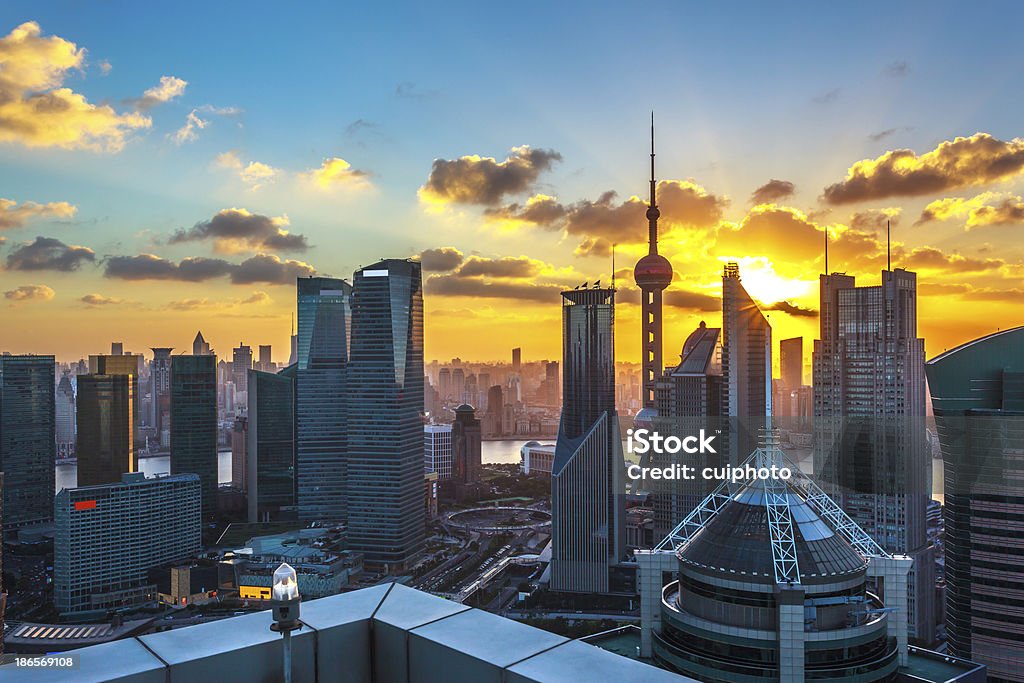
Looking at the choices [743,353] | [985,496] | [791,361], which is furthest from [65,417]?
[985,496]

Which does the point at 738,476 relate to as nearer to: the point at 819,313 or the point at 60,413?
the point at 819,313

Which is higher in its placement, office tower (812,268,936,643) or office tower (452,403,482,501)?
office tower (812,268,936,643)

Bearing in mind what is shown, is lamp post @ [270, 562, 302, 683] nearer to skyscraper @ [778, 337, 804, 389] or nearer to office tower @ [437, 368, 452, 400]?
skyscraper @ [778, 337, 804, 389]

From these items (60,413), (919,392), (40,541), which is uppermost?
(919,392)

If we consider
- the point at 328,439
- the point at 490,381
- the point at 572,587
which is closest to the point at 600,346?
the point at 572,587

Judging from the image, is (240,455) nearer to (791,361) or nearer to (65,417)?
(65,417)

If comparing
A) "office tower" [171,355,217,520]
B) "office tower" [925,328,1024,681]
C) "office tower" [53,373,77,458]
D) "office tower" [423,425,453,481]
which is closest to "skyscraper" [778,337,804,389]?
"office tower" [925,328,1024,681]

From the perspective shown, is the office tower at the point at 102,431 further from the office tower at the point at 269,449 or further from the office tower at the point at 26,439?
the office tower at the point at 269,449
